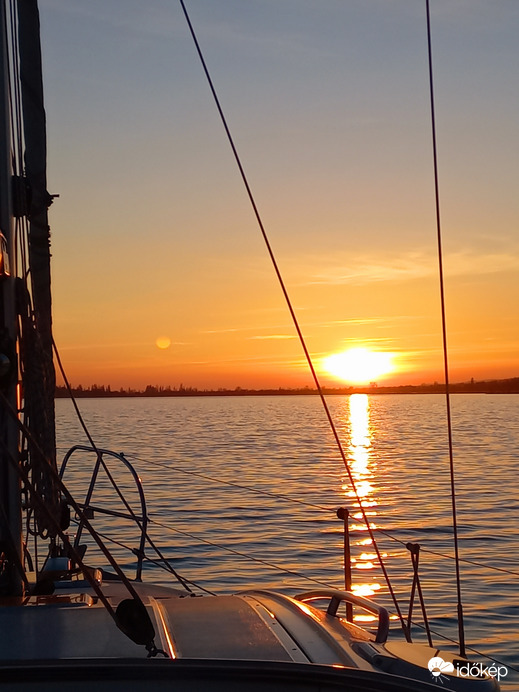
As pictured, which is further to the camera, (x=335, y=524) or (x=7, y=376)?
(x=335, y=524)

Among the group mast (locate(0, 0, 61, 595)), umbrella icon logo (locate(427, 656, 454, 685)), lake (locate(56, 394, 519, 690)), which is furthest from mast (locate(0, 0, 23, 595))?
lake (locate(56, 394, 519, 690))

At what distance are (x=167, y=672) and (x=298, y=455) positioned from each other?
3418 cm

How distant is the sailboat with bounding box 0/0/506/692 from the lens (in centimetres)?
344

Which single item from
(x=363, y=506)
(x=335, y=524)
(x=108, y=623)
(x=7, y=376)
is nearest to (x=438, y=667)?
(x=108, y=623)

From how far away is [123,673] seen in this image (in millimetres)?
3434

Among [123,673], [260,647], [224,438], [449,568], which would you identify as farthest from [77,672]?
[224,438]

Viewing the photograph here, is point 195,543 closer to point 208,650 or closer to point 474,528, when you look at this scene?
point 474,528

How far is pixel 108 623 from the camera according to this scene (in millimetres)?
4223

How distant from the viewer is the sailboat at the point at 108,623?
344cm

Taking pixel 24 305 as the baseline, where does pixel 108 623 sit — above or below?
below

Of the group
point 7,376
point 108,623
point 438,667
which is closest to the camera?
point 438,667

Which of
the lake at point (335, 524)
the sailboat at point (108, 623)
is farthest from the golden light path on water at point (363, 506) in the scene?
the sailboat at point (108, 623)

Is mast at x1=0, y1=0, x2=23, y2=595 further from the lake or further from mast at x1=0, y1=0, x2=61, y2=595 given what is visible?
the lake

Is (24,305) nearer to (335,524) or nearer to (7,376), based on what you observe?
(7,376)
